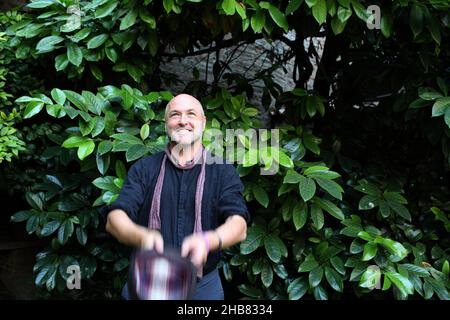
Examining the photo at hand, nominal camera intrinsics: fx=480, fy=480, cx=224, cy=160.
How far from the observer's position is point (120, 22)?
7.94 feet

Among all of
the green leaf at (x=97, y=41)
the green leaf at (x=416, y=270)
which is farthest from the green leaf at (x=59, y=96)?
the green leaf at (x=416, y=270)

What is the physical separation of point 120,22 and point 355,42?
120 centimetres

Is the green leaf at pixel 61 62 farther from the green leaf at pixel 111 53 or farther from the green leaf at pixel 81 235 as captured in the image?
the green leaf at pixel 81 235

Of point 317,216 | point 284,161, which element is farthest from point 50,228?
point 317,216

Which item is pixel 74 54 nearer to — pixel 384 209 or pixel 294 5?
pixel 294 5

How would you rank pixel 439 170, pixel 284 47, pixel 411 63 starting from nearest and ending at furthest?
pixel 411 63
pixel 439 170
pixel 284 47

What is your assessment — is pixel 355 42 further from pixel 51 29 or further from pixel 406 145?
pixel 51 29

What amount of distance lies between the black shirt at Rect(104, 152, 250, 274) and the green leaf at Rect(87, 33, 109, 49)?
919 mm

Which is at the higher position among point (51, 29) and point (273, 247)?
point (51, 29)

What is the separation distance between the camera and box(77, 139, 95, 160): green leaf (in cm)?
207

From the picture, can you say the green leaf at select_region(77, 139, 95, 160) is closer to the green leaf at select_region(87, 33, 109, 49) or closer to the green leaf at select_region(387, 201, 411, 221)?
the green leaf at select_region(87, 33, 109, 49)

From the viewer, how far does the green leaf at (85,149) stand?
6.79 feet

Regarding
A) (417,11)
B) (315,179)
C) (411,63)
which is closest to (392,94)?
(411,63)

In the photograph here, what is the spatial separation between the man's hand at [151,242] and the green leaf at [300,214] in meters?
0.94
